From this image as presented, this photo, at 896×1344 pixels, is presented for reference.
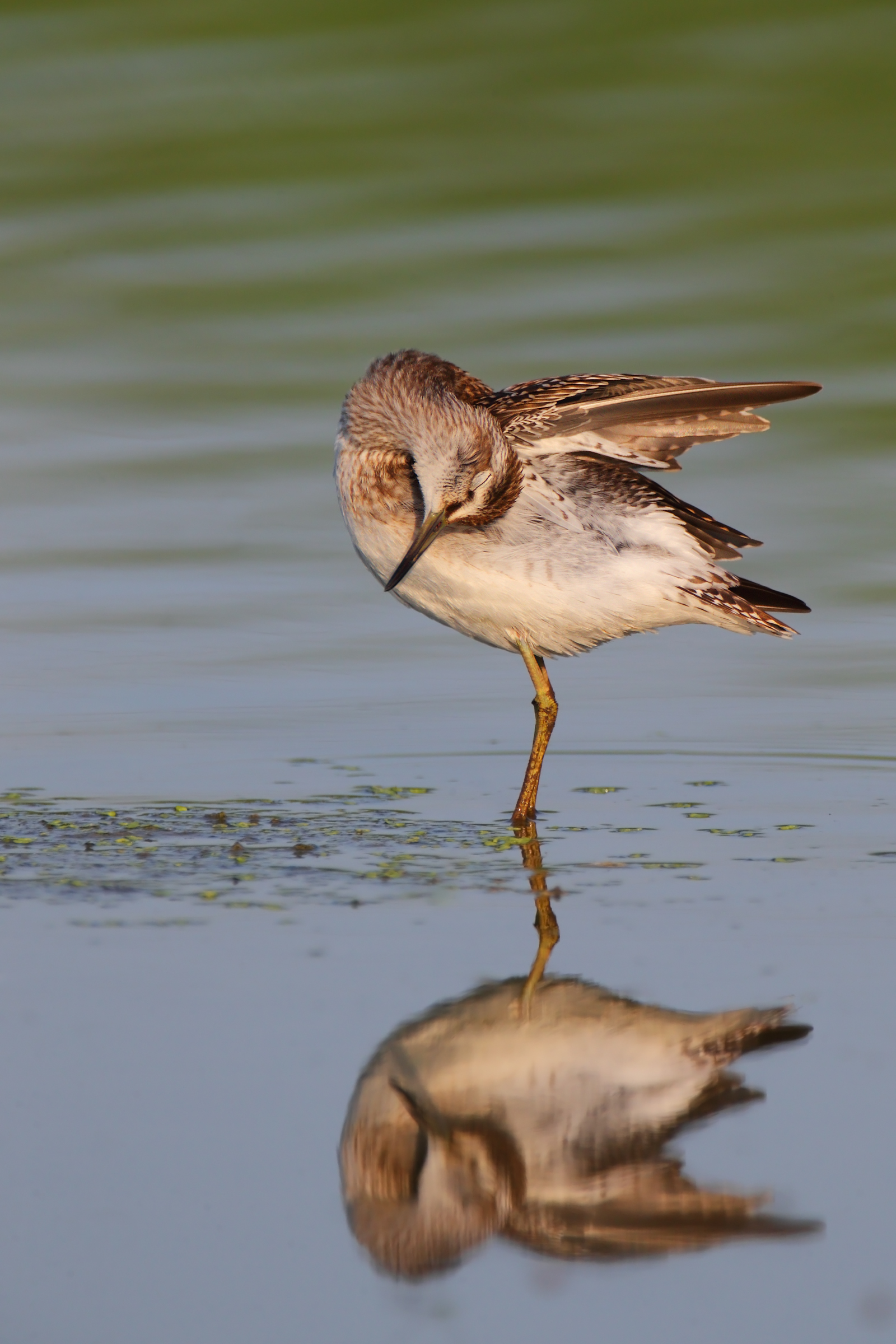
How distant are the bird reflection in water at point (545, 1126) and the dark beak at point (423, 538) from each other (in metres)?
1.75

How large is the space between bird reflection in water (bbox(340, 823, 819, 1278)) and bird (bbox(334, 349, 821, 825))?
1832mm

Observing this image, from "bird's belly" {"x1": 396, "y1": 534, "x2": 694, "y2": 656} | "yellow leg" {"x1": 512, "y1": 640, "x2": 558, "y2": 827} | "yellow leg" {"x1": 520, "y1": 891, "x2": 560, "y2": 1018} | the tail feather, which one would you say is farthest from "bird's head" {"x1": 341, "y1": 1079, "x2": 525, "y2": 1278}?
the tail feather

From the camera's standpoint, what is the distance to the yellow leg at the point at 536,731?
19.4 feet

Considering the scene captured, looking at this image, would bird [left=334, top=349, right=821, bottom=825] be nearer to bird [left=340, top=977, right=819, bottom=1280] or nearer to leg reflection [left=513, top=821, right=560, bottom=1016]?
leg reflection [left=513, top=821, right=560, bottom=1016]

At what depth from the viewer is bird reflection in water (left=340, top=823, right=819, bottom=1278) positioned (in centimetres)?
315

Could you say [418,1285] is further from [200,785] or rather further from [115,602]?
[115,602]

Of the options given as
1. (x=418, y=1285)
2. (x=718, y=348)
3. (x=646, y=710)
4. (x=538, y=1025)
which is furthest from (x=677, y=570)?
(x=718, y=348)

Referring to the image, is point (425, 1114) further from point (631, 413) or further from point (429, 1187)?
point (631, 413)

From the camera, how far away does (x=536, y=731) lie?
6453 mm

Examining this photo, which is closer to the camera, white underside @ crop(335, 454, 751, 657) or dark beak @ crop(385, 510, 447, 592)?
dark beak @ crop(385, 510, 447, 592)

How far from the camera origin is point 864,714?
732 cm

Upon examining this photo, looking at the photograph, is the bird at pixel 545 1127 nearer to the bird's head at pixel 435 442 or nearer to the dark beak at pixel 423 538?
the dark beak at pixel 423 538

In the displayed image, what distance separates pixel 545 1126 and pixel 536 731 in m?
3.02

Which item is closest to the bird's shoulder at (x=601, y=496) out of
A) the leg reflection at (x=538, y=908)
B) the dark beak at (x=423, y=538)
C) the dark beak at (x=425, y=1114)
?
the dark beak at (x=423, y=538)
